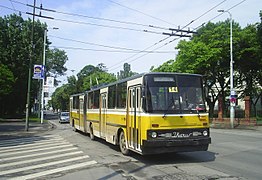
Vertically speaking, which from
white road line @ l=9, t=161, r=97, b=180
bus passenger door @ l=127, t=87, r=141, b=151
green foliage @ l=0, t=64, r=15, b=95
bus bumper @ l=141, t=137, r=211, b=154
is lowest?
white road line @ l=9, t=161, r=97, b=180

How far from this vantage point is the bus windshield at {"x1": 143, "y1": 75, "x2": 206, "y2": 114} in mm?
10617

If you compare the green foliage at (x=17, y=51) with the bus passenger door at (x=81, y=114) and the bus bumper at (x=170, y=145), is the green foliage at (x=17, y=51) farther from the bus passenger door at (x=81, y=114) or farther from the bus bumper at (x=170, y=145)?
the bus bumper at (x=170, y=145)

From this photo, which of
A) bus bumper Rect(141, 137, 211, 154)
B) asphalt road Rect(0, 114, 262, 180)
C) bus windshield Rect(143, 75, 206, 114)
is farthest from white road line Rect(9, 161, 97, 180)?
bus windshield Rect(143, 75, 206, 114)

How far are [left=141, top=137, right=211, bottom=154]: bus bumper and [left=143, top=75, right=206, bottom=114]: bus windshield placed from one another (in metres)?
0.91

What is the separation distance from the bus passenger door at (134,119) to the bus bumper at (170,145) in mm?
679

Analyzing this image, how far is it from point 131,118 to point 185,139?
2177 millimetres

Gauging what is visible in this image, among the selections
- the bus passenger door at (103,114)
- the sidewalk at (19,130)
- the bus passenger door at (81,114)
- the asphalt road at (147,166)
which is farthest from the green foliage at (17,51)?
the asphalt road at (147,166)

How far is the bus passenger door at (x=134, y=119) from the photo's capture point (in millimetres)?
11181

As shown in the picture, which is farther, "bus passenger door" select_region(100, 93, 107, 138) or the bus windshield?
"bus passenger door" select_region(100, 93, 107, 138)

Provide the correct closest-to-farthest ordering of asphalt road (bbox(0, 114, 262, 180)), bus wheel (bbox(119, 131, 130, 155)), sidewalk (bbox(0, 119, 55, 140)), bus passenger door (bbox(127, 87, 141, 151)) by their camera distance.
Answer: asphalt road (bbox(0, 114, 262, 180)) → bus passenger door (bbox(127, 87, 141, 151)) → bus wheel (bbox(119, 131, 130, 155)) → sidewalk (bbox(0, 119, 55, 140))

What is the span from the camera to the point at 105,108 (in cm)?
A: 1596

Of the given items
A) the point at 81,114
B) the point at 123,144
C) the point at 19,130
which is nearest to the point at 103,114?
the point at 123,144

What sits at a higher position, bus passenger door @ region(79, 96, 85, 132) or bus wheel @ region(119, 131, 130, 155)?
bus passenger door @ region(79, 96, 85, 132)

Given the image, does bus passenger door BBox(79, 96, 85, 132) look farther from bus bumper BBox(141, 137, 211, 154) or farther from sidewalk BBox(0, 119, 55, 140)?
bus bumper BBox(141, 137, 211, 154)
